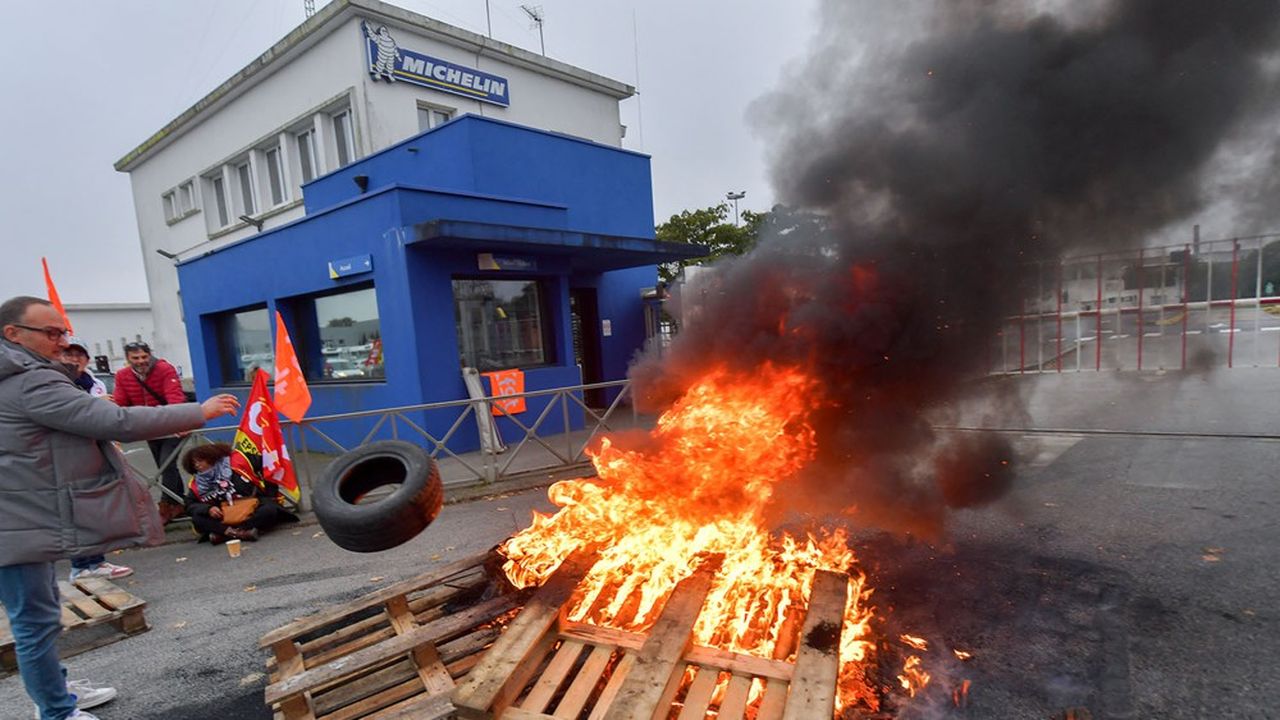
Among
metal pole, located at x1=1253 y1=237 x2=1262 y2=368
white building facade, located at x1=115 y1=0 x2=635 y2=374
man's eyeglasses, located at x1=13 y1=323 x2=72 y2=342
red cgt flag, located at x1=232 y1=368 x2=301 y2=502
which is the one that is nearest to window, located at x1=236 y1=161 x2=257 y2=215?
white building facade, located at x1=115 y1=0 x2=635 y2=374

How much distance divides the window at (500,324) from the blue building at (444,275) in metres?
0.02

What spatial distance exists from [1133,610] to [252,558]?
6577mm

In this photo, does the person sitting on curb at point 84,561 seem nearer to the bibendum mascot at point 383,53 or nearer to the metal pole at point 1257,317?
the bibendum mascot at point 383,53

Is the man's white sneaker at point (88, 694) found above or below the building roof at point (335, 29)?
below

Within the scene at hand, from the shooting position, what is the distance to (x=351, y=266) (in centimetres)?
896

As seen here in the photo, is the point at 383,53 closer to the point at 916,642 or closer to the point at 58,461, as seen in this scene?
the point at 58,461

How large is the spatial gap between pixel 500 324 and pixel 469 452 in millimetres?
2134

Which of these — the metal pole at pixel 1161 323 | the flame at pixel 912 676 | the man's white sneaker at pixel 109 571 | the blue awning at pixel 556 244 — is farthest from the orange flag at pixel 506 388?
the metal pole at pixel 1161 323

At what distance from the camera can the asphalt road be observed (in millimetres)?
2842

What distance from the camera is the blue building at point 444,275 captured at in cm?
856

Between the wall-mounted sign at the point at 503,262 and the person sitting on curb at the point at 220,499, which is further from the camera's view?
the wall-mounted sign at the point at 503,262

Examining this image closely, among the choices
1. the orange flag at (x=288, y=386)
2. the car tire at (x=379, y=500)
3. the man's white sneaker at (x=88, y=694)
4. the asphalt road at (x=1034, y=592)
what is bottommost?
the asphalt road at (x=1034, y=592)

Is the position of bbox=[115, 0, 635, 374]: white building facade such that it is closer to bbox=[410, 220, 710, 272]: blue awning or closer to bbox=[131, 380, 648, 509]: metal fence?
bbox=[131, 380, 648, 509]: metal fence

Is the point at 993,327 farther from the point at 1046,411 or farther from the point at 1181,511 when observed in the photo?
the point at 1046,411
